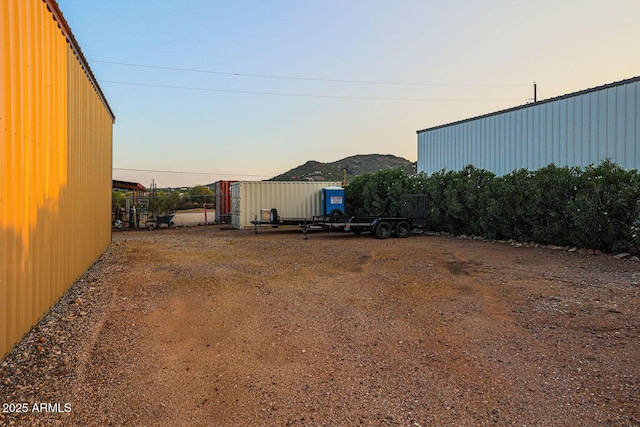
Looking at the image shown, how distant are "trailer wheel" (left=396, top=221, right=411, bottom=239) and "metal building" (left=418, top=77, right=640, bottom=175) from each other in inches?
219

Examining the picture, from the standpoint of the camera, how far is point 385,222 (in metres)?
18.2

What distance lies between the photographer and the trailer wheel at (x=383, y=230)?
59.1 ft

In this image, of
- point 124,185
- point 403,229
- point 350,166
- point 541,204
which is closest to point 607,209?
point 541,204

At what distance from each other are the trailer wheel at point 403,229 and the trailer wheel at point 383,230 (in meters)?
0.51

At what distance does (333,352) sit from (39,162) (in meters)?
4.50

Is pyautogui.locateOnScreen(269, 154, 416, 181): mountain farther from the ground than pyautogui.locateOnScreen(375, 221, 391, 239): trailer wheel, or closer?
farther from the ground

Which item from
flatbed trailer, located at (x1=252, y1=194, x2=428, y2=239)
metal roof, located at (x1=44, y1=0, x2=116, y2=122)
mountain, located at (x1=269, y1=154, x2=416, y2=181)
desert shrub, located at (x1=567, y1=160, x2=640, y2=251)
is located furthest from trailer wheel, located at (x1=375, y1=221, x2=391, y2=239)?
mountain, located at (x1=269, y1=154, x2=416, y2=181)

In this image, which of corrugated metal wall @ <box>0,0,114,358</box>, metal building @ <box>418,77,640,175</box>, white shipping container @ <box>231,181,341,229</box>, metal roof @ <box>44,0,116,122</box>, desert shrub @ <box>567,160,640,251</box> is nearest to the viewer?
corrugated metal wall @ <box>0,0,114,358</box>

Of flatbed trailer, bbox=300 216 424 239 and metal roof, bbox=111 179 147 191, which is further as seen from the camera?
metal roof, bbox=111 179 147 191

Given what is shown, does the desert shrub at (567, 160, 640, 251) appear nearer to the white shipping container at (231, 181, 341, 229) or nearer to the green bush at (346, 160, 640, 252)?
the green bush at (346, 160, 640, 252)

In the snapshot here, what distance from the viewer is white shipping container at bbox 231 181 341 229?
79.9ft

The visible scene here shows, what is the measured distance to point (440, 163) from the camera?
82.1 ft

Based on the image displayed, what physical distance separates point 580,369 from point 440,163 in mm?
21513

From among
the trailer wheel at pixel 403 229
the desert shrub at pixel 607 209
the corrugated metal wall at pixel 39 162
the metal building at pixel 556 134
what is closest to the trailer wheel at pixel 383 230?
the trailer wheel at pixel 403 229
